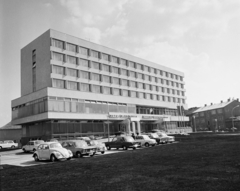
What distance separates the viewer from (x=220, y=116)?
3812 inches

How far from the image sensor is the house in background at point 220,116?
93075mm

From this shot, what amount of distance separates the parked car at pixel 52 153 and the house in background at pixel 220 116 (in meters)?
80.0

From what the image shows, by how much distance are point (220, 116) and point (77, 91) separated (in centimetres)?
6676

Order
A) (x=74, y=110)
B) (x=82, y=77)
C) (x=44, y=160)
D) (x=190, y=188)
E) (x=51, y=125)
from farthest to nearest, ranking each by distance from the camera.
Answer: (x=82, y=77), (x=74, y=110), (x=51, y=125), (x=44, y=160), (x=190, y=188)

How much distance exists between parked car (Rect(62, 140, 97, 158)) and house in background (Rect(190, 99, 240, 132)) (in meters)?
77.1

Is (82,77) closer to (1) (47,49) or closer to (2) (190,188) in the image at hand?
(1) (47,49)

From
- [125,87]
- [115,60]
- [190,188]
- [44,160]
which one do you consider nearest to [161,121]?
[125,87]

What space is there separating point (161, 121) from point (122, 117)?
17312 millimetres

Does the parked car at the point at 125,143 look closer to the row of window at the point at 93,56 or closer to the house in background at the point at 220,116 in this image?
the row of window at the point at 93,56

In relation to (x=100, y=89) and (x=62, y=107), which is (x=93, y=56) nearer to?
(x=100, y=89)

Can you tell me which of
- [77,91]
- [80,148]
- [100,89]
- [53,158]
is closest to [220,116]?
[100,89]

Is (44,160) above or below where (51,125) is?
below

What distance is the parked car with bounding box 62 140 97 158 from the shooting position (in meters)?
20.8

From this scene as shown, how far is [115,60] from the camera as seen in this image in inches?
2506
